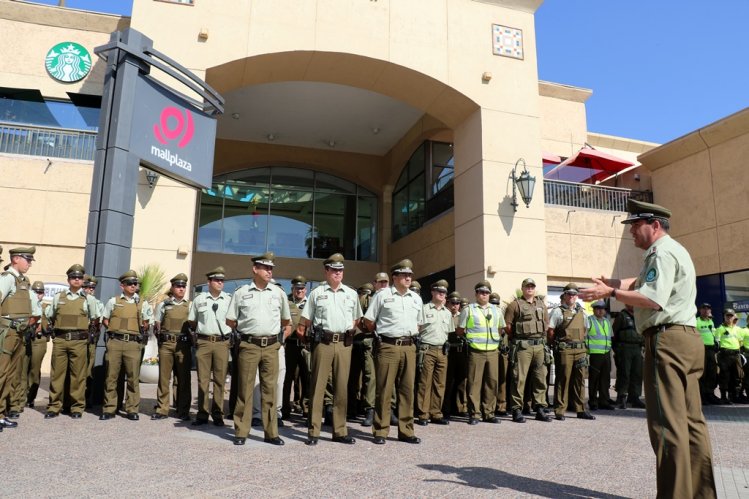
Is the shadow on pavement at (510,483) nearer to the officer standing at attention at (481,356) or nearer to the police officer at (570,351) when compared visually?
the officer standing at attention at (481,356)

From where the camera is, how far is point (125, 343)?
7.24 meters

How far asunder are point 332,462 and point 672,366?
2.89m

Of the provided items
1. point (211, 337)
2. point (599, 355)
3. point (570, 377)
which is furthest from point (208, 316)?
point (599, 355)

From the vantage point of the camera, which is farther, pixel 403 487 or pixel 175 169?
pixel 175 169

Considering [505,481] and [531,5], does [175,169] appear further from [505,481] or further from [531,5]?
[531,5]

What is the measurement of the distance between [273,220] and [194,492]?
608 inches

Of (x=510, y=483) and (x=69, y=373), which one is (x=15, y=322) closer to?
(x=69, y=373)

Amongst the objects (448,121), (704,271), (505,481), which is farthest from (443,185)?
(505,481)

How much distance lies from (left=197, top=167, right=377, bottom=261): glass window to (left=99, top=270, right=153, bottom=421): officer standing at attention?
35.9 feet

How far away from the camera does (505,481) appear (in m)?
4.40

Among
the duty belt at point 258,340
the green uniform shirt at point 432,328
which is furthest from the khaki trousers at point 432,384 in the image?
the duty belt at point 258,340

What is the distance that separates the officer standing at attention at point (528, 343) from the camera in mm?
8117

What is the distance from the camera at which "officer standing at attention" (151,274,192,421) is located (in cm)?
720

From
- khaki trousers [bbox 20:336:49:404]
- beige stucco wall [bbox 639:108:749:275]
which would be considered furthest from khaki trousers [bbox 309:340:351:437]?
beige stucco wall [bbox 639:108:749:275]
